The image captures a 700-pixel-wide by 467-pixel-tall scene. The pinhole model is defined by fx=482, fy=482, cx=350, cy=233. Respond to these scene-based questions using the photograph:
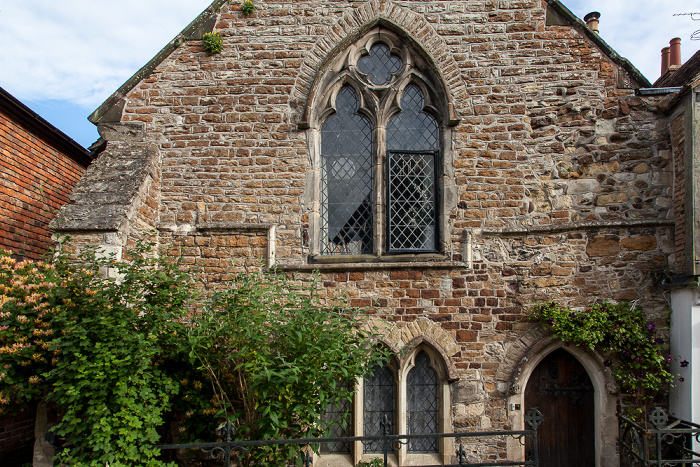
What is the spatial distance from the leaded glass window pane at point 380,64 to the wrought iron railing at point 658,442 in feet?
17.3

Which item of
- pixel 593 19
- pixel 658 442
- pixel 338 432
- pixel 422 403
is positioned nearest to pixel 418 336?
pixel 422 403

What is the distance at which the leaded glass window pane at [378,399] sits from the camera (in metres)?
6.35

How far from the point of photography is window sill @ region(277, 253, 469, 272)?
248 inches

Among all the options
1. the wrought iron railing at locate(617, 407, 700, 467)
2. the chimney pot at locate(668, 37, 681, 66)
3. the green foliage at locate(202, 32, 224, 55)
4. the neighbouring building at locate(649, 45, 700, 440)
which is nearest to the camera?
the wrought iron railing at locate(617, 407, 700, 467)

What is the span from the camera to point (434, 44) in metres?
6.65

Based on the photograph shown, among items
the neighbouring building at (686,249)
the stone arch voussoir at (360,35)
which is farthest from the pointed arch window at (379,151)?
the neighbouring building at (686,249)

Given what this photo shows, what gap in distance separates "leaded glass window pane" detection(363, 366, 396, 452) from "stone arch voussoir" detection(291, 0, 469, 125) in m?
3.63

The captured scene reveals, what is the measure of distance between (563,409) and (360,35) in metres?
5.73

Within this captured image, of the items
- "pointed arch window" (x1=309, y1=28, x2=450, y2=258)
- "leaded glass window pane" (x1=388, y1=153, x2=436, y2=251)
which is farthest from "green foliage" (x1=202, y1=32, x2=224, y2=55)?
"leaded glass window pane" (x1=388, y1=153, x2=436, y2=251)

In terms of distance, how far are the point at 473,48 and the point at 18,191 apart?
7121 millimetres

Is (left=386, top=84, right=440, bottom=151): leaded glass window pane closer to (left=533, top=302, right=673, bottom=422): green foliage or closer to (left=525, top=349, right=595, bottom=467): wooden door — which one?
(left=533, top=302, right=673, bottom=422): green foliage

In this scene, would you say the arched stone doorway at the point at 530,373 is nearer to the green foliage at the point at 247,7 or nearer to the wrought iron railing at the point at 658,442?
the wrought iron railing at the point at 658,442

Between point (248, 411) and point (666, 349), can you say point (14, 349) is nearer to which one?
point (248, 411)

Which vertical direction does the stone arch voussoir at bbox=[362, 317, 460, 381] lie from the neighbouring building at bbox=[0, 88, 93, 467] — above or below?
below
